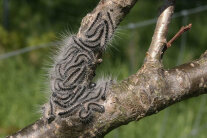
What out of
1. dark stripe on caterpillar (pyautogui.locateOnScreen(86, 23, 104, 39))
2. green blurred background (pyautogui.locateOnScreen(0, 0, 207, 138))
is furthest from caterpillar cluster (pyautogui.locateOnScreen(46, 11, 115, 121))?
green blurred background (pyautogui.locateOnScreen(0, 0, 207, 138))

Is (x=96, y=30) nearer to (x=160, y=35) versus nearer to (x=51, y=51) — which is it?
(x=160, y=35)

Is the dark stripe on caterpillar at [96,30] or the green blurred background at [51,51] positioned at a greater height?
the green blurred background at [51,51]

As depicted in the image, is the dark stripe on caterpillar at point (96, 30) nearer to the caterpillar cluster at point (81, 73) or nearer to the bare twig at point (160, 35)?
the caterpillar cluster at point (81, 73)

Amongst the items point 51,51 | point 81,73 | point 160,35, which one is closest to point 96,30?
point 81,73

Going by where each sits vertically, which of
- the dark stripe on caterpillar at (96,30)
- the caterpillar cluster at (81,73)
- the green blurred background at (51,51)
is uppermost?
the green blurred background at (51,51)

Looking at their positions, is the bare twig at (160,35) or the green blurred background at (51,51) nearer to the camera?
the bare twig at (160,35)

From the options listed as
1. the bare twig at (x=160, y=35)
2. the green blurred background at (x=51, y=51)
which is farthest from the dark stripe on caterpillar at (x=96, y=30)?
the green blurred background at (x=51, y=51)

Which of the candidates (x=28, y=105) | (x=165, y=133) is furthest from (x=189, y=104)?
(x=28, y=105)

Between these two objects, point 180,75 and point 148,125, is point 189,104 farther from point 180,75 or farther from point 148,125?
point 180,75
